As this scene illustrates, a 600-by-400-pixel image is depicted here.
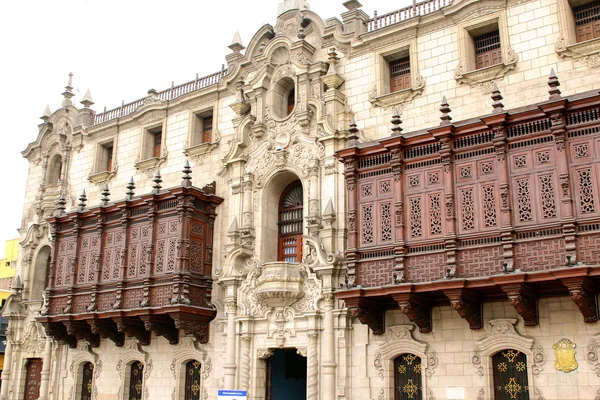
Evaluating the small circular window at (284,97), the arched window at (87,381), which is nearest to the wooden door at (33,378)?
the arched window at (87,381)

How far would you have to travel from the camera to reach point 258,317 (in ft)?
67.3

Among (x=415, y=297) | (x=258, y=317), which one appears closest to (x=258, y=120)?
(x=258, y=317)

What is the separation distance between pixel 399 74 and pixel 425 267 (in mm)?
7071

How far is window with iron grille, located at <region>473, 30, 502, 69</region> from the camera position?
19312 mm

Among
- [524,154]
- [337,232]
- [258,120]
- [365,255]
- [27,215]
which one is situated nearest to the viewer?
[524,154]

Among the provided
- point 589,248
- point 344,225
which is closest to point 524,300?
point 589,248

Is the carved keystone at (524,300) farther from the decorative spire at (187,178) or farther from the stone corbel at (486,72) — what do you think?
the decorative spire at (187,178)

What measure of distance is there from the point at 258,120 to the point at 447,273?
30.0 ft

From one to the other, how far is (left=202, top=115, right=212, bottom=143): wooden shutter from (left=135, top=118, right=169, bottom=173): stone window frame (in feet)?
4.94

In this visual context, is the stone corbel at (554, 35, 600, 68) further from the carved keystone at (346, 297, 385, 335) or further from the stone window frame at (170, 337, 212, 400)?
the stone window frame at (170, 337, 212, 400)

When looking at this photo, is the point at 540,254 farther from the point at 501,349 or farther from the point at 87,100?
the point at 87,100

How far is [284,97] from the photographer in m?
23.0

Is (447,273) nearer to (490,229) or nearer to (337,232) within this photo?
(490,229)

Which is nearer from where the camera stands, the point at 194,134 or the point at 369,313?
the point at 369,313
